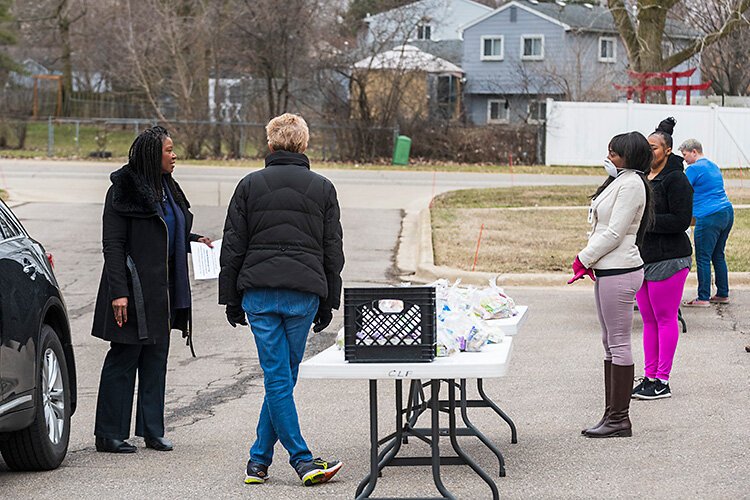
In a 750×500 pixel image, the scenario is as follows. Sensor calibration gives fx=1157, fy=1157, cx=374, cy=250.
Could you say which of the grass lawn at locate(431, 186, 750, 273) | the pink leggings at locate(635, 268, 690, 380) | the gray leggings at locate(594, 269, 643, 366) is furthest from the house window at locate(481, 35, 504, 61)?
the gray leggings at locate(594, 269, 643, 366)

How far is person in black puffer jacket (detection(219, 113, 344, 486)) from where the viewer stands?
6055mm

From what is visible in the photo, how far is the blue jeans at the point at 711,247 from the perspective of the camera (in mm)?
12477

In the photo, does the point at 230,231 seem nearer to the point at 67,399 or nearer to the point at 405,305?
the point at 405,305

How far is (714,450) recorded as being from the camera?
6836 millimetres

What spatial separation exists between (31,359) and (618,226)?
352 centimetres

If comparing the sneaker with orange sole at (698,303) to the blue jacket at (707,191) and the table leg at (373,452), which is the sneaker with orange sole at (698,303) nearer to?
the blue jacket at (707,191)

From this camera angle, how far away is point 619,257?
23.4ft

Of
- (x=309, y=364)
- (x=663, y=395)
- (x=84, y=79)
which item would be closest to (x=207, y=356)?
(x=663, y=395)

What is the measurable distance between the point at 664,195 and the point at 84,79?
6997cm

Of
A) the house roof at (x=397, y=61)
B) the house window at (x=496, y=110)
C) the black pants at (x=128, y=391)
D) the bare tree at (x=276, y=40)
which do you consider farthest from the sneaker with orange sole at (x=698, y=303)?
the house window at (x=496, y=110)

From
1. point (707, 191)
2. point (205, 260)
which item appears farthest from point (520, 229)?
point (205, 260)

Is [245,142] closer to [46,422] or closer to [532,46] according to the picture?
[532,46]

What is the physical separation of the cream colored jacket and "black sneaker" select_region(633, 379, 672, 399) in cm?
146

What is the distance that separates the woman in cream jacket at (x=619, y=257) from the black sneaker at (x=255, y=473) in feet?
7.14
